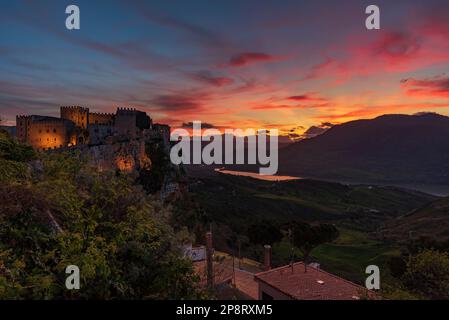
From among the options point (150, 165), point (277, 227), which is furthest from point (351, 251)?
point (150, 165)

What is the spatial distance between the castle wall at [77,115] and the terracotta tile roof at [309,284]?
253ft

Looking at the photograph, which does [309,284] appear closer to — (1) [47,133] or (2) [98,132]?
(2) [98,132]

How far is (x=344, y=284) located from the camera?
30.0 m

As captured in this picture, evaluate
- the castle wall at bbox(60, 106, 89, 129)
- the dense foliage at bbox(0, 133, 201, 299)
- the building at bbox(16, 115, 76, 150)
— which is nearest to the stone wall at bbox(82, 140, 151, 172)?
the building at bbox(16, 115, 76, 150)

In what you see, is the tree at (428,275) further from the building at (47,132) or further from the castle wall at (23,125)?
the castle wall at (23,125)

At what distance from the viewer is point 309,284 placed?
29.5 metres

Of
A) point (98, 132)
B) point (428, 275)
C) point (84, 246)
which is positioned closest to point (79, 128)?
point (98, 132)

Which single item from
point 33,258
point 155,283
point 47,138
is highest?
point 47,138

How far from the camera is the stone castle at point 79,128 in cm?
8444

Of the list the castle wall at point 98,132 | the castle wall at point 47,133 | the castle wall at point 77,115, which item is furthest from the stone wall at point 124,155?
the castle wall at point 77,115

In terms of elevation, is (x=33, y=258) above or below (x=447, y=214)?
above

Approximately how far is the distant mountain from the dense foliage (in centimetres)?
11078
